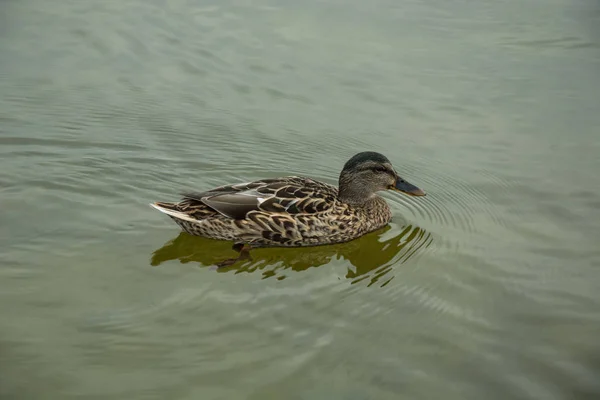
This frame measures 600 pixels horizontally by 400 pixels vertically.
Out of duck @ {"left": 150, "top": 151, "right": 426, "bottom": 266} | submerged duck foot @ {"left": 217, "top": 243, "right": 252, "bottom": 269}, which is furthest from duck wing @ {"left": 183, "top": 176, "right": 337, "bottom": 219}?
submerged duck foot @ {"left": 217, "top": 243, "right": 252, "bottom": 269}

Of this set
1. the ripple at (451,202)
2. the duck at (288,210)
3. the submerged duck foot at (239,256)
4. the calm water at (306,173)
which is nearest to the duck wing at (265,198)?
the duck at (288,210)

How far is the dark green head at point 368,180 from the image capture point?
8.27 meters

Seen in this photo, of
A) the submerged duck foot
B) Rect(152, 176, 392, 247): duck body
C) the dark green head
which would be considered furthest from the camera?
the dark green head

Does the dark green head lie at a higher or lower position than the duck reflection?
higher

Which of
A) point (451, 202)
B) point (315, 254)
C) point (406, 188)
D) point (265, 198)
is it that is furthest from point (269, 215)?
point (451, 202)

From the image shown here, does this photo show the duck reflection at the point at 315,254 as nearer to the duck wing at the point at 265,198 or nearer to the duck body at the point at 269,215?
the duck body at the point at 269,215

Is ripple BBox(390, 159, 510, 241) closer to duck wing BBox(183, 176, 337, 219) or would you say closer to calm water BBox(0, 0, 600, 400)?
calm water BBox(0, 0, 600, 400)

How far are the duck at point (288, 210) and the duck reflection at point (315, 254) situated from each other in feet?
0.32

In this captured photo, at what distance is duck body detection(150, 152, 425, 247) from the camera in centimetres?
782

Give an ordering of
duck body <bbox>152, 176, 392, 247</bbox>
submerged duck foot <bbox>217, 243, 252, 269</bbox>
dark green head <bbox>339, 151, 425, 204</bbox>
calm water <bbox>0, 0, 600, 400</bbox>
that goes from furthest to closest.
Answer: dark green head <bbox>339, 151, 425, 204</bbox> → duck body <bbox>152, 176, 392, 247</bbox> → submerged duck foot <bbox>217, 243, 252, 269</bbox> → calm water <bbox>0, 0, 600, 400</bbox>

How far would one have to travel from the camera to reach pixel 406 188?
8.41m

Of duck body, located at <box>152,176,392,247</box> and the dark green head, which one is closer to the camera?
duck body, located at <box>152,176,392,247</box>

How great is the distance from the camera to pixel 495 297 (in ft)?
22.2

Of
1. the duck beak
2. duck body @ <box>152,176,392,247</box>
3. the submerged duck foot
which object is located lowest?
the submerged duck foot
